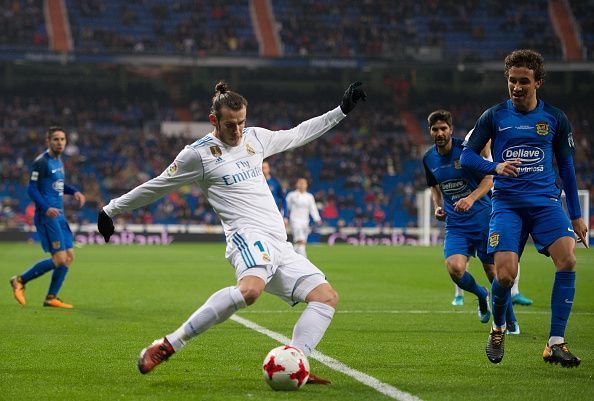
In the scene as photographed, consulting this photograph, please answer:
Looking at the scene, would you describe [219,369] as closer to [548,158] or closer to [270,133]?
[270,133]

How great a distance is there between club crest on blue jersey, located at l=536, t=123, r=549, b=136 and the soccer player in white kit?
2.12 metres

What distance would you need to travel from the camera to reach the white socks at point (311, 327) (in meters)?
6.82

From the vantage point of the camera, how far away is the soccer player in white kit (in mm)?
6723

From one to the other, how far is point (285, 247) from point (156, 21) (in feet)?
154

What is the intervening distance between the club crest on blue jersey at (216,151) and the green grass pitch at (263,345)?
64.2 inches

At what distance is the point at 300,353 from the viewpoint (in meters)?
6.68

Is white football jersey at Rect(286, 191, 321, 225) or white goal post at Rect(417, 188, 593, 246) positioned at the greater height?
white football jersey at Rect(286, 191, 321, 225)

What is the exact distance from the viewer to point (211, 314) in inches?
263

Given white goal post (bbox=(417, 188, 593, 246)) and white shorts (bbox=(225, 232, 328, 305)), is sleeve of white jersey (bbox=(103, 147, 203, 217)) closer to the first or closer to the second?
white shorts (bbox=(225, 232, 328, 305))

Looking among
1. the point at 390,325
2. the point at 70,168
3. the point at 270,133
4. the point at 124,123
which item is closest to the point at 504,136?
the point at 270,133

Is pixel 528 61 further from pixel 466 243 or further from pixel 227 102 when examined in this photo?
pixel 466 243

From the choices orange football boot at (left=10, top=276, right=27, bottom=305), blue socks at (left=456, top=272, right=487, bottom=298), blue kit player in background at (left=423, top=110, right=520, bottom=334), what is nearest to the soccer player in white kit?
blue kit player in background at (left=423, top=110, right=520, bottom=334)

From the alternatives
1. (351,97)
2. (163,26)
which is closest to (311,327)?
(351,97)

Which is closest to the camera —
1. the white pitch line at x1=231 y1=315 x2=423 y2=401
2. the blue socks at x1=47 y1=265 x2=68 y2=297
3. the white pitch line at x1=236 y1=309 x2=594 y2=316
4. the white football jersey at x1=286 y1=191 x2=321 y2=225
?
the white pitch line at x1=231 y1=315 x2=423 y2=401
